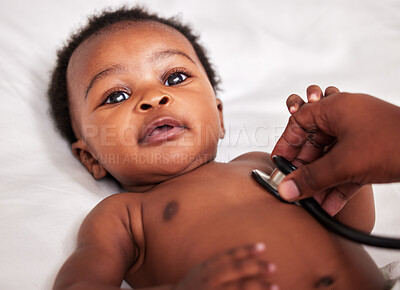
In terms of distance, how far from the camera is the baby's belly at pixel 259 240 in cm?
98

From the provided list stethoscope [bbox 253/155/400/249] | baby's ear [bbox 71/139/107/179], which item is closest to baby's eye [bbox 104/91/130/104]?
baby's ear [bbox 71/139/107/179]

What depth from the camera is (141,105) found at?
4.06ft

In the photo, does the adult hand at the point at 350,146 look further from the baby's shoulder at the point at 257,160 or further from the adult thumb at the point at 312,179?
the baby's shoulder at the point at 257,160

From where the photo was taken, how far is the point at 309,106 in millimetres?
1142

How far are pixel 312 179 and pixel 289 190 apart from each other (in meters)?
0.07

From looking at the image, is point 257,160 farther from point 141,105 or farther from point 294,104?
point 141,105

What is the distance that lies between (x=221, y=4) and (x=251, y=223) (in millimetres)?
1557

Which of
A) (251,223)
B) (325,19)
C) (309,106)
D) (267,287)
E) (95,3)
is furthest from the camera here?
(325,19)

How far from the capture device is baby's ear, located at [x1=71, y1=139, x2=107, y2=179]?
1.48 metres

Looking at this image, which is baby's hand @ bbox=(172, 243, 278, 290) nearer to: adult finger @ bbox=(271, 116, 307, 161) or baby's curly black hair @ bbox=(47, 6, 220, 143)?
adult finger @ bbox=(271, 116, 307, 161)

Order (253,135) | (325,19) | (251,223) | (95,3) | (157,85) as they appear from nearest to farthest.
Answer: (251,223) → (157,85) → (253,135) → (95,3) → (325,19)

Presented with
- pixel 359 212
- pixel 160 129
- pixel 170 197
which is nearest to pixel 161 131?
pixel 160 129

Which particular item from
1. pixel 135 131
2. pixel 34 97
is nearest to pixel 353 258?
pixel 135 131

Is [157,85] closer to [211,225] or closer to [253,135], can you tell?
[211,225]
